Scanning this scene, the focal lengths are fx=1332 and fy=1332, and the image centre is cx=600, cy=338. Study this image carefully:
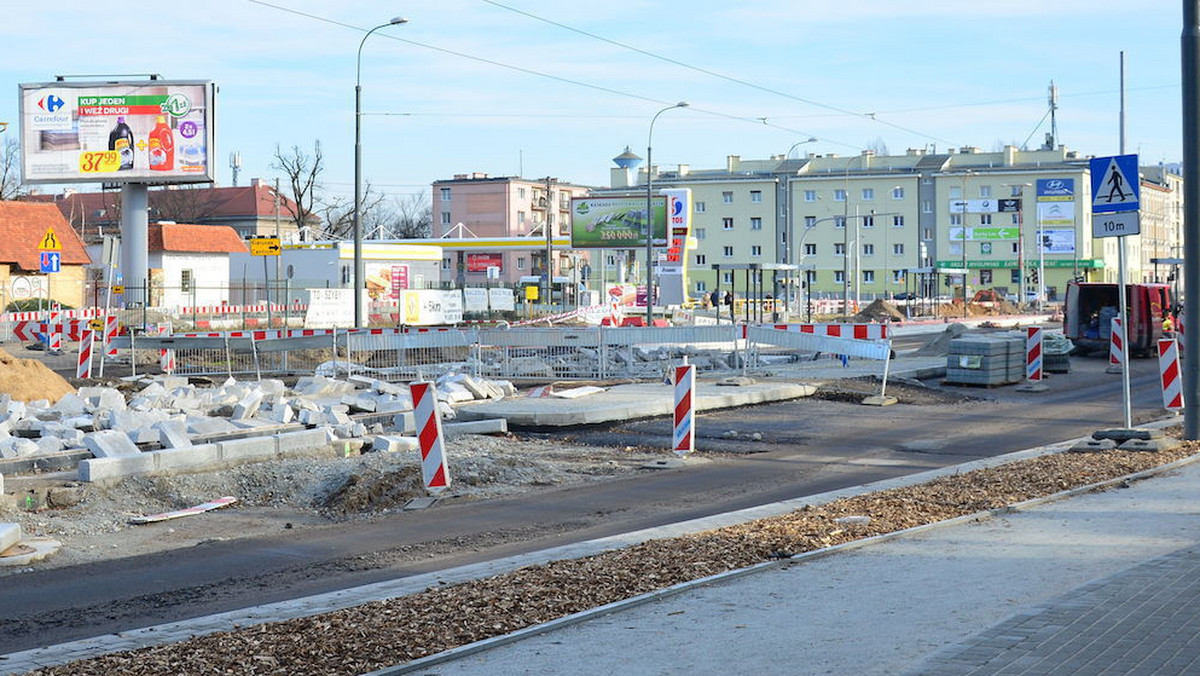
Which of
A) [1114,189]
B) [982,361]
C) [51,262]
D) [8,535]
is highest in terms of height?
[51,262]

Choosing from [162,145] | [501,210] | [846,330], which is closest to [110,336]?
[846,330]

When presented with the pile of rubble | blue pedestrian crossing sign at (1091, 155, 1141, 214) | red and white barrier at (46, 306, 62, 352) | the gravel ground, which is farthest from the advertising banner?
the gravel ground

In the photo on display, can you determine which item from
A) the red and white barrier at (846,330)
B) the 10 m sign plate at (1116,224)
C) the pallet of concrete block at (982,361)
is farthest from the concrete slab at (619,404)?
the 10 m sign plate at (1116,224)

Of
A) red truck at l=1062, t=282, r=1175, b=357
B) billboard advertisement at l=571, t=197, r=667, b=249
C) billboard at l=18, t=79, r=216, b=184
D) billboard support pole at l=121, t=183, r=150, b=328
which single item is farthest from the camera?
billboard advertisement at l=571, t=197, r=667, b=249

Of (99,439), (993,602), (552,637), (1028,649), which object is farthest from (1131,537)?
(99,439)

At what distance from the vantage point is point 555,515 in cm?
1212

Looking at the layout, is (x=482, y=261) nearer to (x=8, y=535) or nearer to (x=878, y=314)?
(x=878, y=314)

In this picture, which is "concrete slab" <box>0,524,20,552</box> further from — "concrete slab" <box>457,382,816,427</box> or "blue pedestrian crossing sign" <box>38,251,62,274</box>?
"blue pedestrian crossing sign" <box>38,251,62,274</box>

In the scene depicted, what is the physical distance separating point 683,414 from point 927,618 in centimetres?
885

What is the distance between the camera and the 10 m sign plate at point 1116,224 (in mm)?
14922

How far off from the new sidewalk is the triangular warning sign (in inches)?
241

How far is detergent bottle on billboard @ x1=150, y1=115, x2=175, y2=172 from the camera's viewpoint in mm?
50188

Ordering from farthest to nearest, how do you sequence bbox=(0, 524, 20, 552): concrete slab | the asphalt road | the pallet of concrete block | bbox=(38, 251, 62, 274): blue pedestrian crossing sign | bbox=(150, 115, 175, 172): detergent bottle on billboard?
bbox=(150, 115, 175, 172): detergent bottle on billboard → bbox=(38, 251, 62, 274): blue pedestrian crossing sign → the pallet of concrete block → bbox=(0, 524, 20, 552): concrete slab → the asphalt road

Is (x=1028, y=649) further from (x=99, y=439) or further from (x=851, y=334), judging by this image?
(x=851, y=334)
